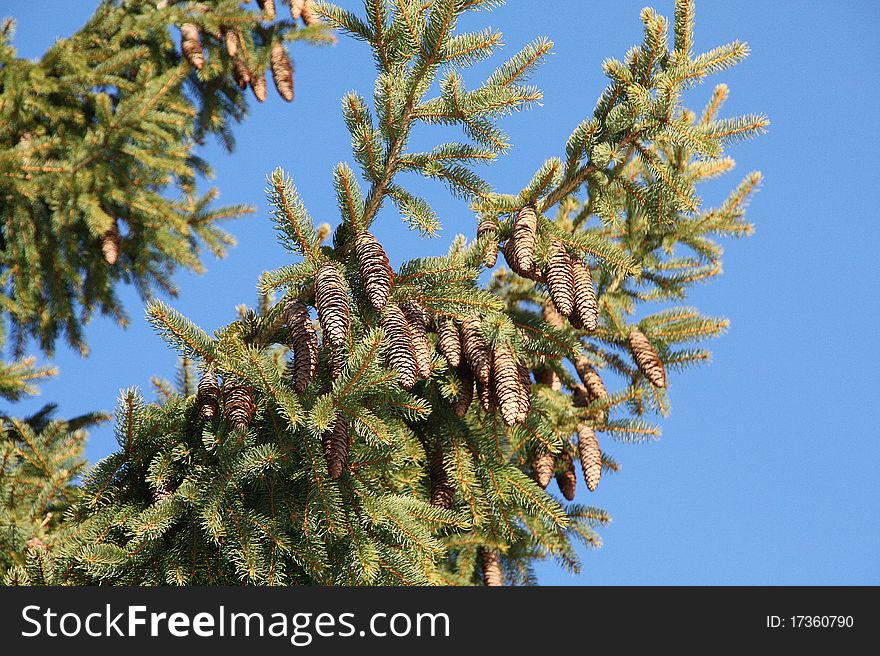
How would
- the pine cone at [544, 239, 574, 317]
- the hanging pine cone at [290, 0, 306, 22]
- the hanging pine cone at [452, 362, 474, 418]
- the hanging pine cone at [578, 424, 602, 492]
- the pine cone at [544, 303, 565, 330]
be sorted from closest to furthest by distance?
the pine cone at [544, 239, 574, 317] < the hanging pine cone at [452, 362, 474, 418] < the hanging pine cone at [578, 424, 602, 492] < the pine cone at [544, 303, 565, 330] < the hanging pine cone at [290, 0, 306, 22]

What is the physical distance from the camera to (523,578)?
4.55 meters

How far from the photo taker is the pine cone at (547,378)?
13.4ft

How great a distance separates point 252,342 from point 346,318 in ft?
1.90

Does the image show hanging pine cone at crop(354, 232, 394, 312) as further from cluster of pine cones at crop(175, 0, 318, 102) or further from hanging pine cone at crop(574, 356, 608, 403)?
cluster of pine cones at crop(175, 0, 318, 102)

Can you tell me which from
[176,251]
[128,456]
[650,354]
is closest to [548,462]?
[650,354]

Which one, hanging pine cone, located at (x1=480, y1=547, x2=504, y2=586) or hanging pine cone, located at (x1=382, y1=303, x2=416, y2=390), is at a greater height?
hanging pine cone, located at (x1=382, y1=303, x2=416, y2=390)

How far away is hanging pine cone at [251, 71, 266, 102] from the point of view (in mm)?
7233

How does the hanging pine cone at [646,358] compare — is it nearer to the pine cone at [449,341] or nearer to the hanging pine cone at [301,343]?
the pine cone at [449,341]

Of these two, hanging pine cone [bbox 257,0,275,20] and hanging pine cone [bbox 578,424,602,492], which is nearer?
hanging pine cone [bbox 578,424,602,492]

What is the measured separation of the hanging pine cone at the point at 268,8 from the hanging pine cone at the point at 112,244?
89.1 inches

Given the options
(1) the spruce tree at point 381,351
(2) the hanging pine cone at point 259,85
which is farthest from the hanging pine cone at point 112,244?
(1) the spruce tree at point 381,351

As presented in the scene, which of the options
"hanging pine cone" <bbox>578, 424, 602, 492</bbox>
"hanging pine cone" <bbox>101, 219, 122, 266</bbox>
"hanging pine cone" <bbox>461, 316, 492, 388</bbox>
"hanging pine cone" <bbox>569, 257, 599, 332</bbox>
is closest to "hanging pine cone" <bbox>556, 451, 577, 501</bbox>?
"hanging pine cone" <bbox>578, 424, 602, 492</bbox>

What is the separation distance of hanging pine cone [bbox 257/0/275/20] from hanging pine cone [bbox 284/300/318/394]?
513cm

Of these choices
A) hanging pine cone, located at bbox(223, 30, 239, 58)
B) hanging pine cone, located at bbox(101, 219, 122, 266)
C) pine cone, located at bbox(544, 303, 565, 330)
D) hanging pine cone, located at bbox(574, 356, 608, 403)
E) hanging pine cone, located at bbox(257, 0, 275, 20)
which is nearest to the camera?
hanging pine cone, located at bbox(574, 356, 608, 403)
